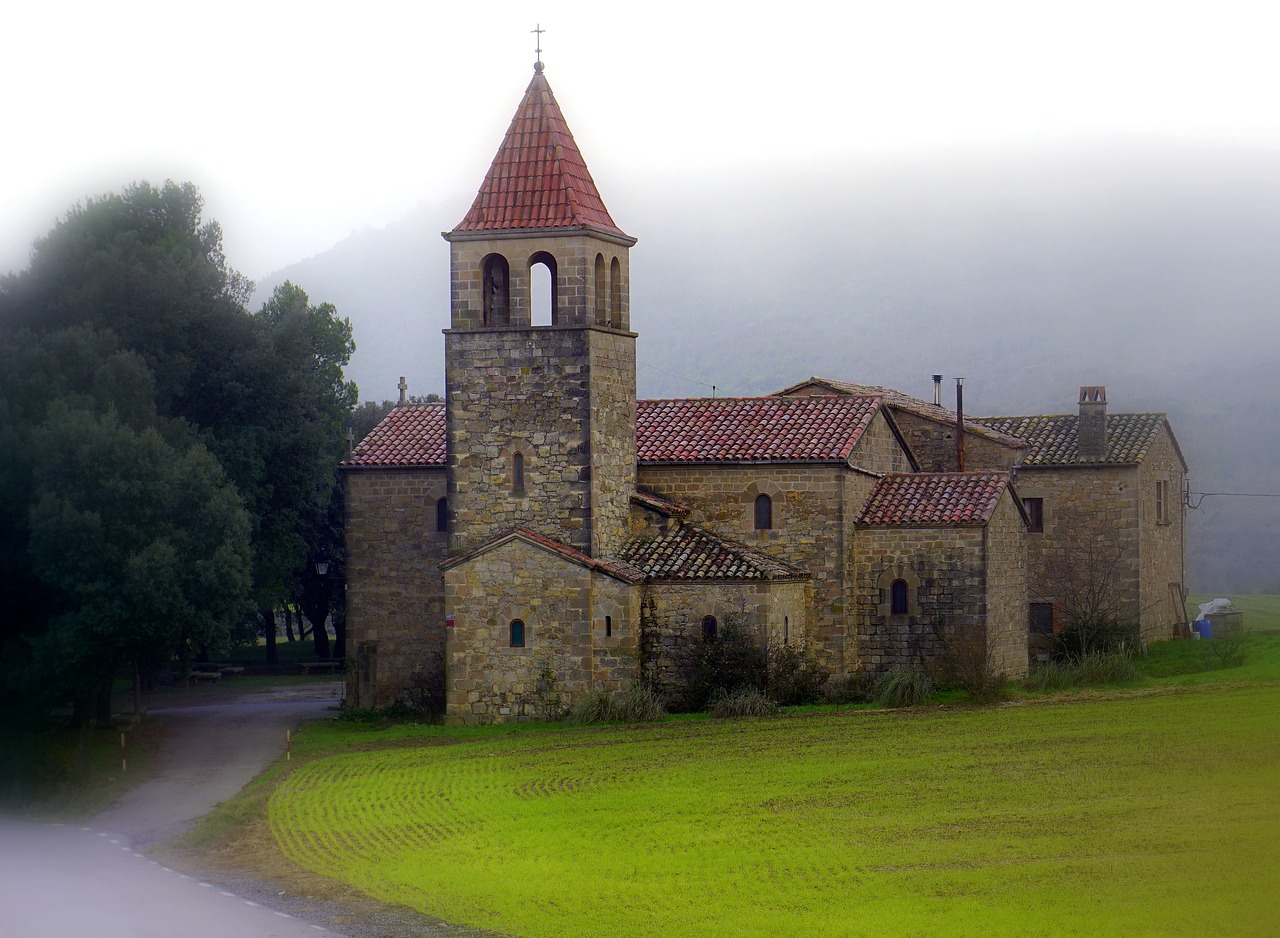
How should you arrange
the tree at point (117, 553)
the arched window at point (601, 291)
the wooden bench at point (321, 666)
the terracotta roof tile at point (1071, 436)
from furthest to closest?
the wooden bench at point (321, 666), the terracotta roof tile at point (1071, 436), the arched window at point (601, 291), the tree at point (117, 553)

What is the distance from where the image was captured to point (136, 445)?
34.6 meters

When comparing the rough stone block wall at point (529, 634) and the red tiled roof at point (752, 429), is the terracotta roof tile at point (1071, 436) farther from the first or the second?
the rough stone block wall at point (529, 634)

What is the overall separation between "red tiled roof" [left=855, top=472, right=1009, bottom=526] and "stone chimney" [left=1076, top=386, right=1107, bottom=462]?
863 cm

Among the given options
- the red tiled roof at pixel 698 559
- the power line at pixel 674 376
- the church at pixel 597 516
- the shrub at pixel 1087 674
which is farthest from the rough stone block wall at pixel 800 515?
the power line at pixel 674 376

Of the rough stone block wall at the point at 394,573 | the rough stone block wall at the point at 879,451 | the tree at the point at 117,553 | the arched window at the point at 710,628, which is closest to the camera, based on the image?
the tree at the point at 117,553

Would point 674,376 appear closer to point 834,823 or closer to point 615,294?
point 615,294

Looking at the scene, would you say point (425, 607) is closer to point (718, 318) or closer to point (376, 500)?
point (376, 500)

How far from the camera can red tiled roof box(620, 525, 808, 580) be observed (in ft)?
117

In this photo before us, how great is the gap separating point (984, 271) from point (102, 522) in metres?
124

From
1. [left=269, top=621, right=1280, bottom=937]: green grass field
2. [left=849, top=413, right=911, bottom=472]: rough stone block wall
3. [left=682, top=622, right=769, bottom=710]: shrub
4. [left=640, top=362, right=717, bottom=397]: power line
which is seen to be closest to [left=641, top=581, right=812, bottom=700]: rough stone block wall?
[left=682, top=622, right=769, bottom=710]: shrub

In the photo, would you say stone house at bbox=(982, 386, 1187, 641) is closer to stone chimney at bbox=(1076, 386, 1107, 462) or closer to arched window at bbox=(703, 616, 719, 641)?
stone chimney at bbox=(1076, 386, 1107, 462)

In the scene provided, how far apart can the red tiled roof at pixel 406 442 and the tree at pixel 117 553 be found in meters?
6.26

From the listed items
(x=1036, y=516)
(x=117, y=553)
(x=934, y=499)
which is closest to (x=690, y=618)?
(x=934, y=499)

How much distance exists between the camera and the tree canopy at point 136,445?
3366 centimetres
